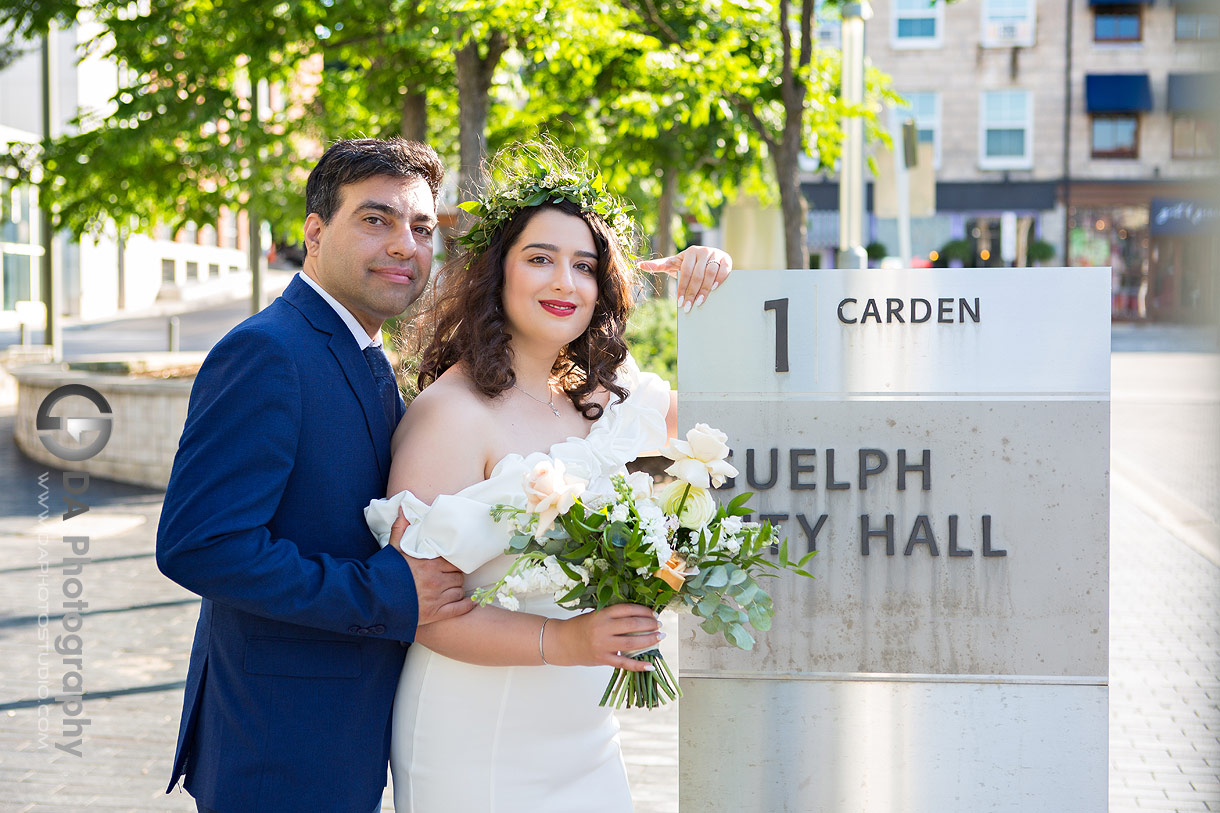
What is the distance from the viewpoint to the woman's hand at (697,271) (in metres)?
2.99

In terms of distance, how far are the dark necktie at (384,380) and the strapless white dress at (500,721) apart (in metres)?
0.25

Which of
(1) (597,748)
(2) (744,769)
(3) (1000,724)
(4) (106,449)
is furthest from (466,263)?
(4) (106,449)

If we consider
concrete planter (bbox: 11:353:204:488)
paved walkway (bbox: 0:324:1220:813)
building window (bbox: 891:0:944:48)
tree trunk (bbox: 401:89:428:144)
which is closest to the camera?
paved walkway (bbox: 0:324:1220:813)

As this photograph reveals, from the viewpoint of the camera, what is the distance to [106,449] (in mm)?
10789

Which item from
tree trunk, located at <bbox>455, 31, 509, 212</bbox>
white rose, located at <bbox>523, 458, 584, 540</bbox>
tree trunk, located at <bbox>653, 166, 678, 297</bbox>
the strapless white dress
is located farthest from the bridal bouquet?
tree trunk, located at <bbox>653, 166, 678, 297</bbox>

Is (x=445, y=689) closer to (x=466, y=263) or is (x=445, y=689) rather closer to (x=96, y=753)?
(x=466, y=263)

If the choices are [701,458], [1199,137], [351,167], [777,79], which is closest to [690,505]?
[701,458]

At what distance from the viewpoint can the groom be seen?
86.4 inches

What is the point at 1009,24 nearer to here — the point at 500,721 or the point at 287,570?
the point at 500,721

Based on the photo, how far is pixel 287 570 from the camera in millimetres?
2188

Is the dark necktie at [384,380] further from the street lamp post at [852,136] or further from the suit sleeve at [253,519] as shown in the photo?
the street lamp post at [852,136]

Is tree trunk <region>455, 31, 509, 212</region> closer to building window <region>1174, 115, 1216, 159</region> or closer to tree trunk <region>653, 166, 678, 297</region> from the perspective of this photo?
tree trunk <region>653, 166, 678, 297</region>

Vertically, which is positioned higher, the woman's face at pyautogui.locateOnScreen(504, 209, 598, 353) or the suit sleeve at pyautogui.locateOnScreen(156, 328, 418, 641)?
the woman's face at pyautogui.locateOnScreen(504, 209, 598, 353)

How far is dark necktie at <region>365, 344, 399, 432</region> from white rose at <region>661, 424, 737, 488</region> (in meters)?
0.69
